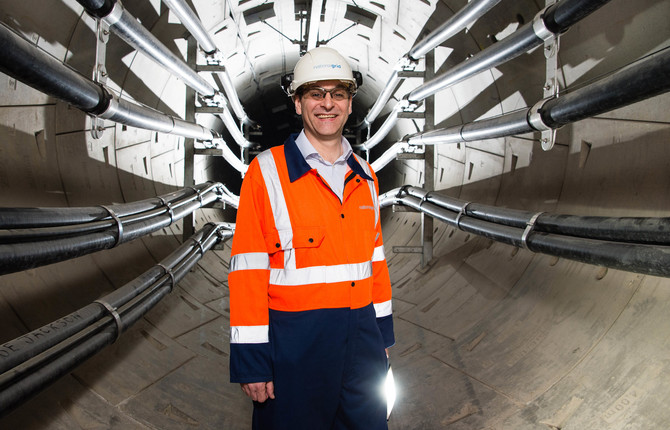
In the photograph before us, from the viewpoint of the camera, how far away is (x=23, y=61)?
157 centimetres

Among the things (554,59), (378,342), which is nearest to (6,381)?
(378,342)

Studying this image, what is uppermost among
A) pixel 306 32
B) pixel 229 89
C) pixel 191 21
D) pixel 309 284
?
pixel 306 32

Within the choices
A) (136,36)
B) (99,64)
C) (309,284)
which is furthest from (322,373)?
(136,36)

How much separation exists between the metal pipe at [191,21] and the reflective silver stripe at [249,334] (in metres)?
2.36

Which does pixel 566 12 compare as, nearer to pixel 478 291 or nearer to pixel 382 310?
pixel 382 310

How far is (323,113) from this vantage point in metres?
1.90

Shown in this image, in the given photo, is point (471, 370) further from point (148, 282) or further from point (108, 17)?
point (108, 17)

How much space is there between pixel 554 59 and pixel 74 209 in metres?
2.47

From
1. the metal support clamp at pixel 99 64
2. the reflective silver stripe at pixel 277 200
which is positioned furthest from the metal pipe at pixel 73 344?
the reflective silver stripe at pixel 277 200

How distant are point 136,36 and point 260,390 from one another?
2.18 meters

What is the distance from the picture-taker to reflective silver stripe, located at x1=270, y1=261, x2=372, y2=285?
1.75 m

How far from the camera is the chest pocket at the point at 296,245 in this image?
5.78 ft

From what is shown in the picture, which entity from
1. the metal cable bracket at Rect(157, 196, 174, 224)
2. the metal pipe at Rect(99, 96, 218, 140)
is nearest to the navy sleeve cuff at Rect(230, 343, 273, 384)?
the metal pipe at Rect(99, 96, 218, 140)

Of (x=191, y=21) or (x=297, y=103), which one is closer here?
(x=297, y=103)
